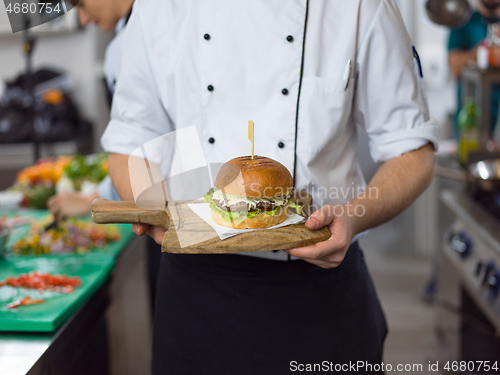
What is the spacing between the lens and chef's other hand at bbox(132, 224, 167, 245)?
99cm

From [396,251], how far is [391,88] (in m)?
3.26

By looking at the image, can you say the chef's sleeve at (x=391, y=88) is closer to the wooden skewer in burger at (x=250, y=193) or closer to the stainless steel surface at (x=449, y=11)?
the wooden skewer in burger at (x=250, y=193)

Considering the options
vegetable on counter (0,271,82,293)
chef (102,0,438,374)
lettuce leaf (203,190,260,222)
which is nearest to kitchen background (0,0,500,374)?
chef (102,0,438,374)

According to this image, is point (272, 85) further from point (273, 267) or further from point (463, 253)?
point (463, 253)

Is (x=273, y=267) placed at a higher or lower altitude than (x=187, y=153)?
lower

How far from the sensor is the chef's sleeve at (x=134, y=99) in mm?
Answer: 1147

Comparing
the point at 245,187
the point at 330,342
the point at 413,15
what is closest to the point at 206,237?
the point at 245,187

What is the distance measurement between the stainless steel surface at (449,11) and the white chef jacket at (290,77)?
1.67 m

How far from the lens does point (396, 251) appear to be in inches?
163

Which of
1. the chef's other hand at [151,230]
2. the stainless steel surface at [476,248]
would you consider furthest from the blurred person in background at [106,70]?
the stainless steel surface at [476,248]

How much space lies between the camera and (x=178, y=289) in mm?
1196

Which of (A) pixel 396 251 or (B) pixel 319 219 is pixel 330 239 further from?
(A) pixel 396 251

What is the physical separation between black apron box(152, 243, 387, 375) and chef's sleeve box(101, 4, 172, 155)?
0.30 metres

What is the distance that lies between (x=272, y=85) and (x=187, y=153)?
0.23 metres
